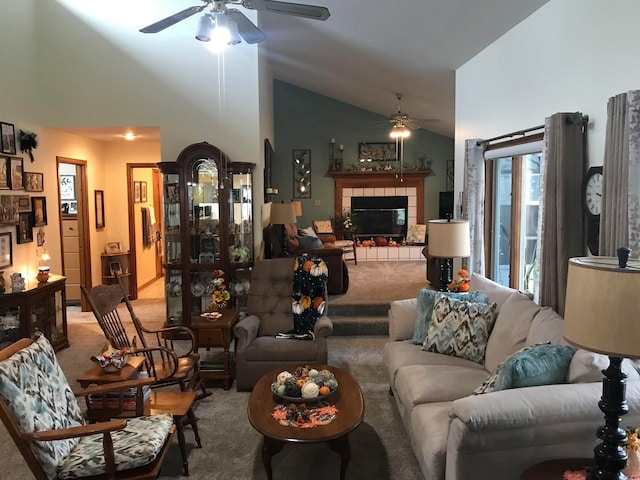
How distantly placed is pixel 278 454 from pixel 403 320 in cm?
144

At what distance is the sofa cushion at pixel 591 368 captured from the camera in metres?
2.18

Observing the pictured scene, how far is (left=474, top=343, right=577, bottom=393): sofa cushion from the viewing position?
2.25 metres

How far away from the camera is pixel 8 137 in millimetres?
4688

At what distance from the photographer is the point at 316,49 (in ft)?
20.2

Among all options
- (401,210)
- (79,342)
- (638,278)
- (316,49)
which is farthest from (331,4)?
(401,210)

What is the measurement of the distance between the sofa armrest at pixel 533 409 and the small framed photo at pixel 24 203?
185 inches

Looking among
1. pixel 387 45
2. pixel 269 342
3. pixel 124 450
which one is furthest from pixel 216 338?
pixel 387 45

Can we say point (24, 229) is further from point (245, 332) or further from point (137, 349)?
point (245, 332)

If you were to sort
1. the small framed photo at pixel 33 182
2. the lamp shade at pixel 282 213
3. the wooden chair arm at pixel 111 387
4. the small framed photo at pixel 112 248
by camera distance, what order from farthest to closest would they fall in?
the small framed photo at pixel 112 248, the lamp shade at pixel 282 213, the small framed photo at pixel 33 182, the wooden chair arm at pixel 111 387

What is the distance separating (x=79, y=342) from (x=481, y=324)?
4.25m

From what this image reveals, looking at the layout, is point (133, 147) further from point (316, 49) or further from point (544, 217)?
point (544, 217)

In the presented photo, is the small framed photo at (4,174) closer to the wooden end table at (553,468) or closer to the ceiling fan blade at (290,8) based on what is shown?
the ceiling fan blade at (290,8)

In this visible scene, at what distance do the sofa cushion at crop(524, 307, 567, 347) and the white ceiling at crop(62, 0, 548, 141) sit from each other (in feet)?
7.55

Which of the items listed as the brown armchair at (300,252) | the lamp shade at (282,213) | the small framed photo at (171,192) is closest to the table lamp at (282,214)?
the lamp shade at (282,213)
